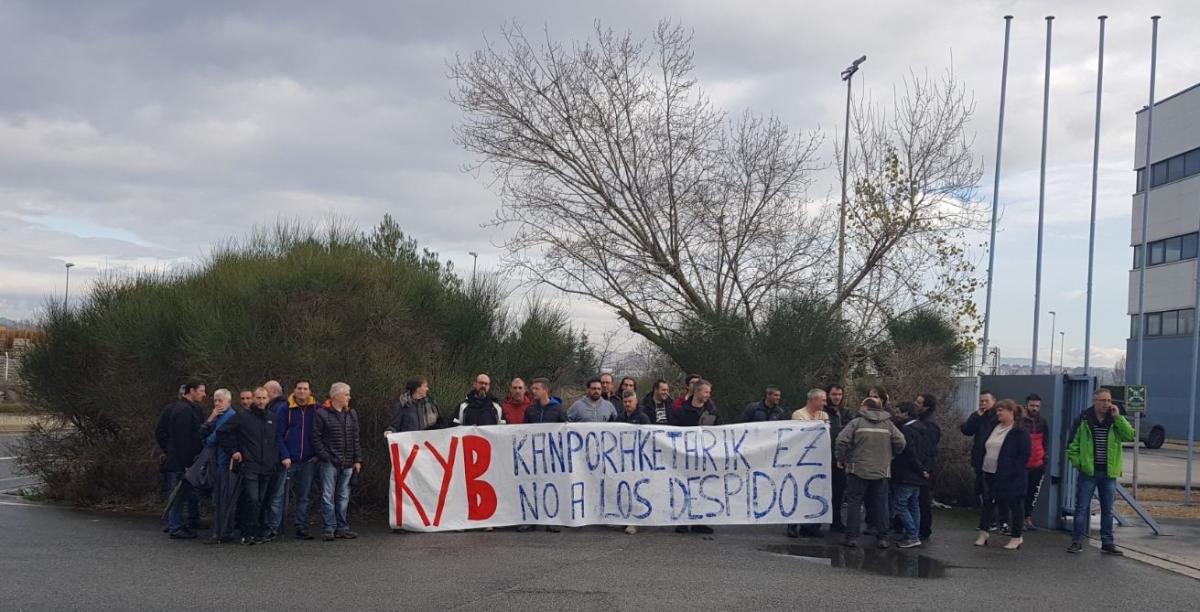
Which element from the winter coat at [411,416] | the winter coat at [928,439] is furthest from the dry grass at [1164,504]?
the winter coat at [411,416]

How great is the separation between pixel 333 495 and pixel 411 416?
4.81 ft

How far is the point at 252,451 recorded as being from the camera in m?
11.4

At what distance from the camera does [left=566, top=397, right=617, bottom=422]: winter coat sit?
1306 centimetres

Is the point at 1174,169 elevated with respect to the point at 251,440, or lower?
elevated

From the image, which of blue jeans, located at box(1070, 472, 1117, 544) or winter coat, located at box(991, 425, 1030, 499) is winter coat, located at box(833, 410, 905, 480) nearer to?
winter coat, located at box(991, 425, 1030, 499)

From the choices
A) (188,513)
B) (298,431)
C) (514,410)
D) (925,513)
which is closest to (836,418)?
(925,513)

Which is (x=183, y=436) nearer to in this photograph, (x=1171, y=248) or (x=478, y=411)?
(x=478, y=411)

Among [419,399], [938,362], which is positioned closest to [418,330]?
[419,399]

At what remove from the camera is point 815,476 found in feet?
41.7

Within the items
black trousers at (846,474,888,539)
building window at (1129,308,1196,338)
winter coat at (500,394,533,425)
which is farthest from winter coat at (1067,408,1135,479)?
building window at (1129,308,1196,338)

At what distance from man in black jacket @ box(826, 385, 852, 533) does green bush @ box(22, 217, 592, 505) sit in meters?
4.86

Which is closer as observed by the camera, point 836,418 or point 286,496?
point 286,496

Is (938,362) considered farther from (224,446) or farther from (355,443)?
(224,446)

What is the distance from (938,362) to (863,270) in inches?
105
